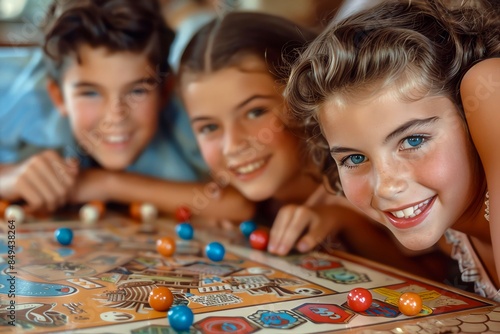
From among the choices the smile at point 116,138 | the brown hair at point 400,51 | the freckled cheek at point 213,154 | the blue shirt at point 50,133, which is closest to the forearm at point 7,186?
the blue shirt at point 50,133

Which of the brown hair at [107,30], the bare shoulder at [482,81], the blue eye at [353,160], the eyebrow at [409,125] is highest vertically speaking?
the brown hair at [107,30]

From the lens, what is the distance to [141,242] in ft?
3.53

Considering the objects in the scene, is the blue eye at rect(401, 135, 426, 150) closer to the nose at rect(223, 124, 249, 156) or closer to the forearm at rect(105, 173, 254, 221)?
the nose at rect(223, 124, 249, 156)

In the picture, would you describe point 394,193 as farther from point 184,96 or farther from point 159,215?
point 159,215

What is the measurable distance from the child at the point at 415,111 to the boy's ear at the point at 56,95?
848mm

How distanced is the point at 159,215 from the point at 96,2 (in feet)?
1.64

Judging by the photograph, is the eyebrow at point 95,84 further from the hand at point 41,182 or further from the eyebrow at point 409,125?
the eyebrow at point 409,125

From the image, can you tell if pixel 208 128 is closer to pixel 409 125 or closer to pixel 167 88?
pixel 167 88

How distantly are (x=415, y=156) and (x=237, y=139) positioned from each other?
469 mm

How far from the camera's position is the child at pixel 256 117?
1.10m

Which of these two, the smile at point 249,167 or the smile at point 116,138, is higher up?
the smile at point 116,138

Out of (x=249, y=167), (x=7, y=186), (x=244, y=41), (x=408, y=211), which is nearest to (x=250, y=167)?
(x=249, y=167)

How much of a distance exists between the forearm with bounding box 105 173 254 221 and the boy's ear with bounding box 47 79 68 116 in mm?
215

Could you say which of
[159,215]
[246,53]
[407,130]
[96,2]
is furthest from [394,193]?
[96,2]
